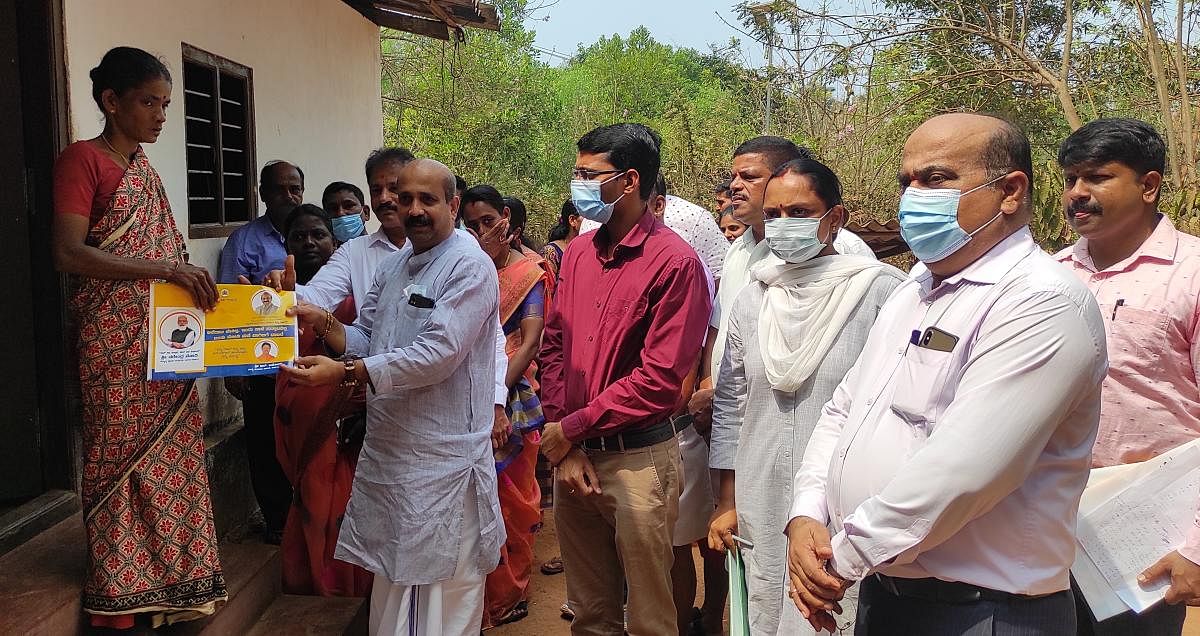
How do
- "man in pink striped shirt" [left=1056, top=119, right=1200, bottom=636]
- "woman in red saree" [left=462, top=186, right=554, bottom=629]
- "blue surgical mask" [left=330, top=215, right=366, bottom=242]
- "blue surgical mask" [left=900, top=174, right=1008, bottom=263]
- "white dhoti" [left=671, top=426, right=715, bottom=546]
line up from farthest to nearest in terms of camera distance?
1. "blue surgical mask" [left=330, top=215, right=366, bottom=242]
2. "woman in red saree" [left=462, top=186, right=554, bottom=629]
3. "white dhoti" [left=671, top=426, right=715, bottom=546]
4. "man in pink striped shirt" [left=1056, top=119, right=1200, bottom=636]
5. "blue surgical mask" [left=900, top=174, right=1008, bottom=263]

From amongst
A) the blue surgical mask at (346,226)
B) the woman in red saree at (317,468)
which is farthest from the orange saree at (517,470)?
the blue surgical mask at (346,226)

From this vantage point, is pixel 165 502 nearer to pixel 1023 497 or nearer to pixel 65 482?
pixel 65 482

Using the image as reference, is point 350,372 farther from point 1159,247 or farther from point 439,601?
point 1159,247

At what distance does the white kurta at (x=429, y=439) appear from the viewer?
3.41 m

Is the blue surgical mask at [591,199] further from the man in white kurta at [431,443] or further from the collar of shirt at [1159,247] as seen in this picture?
the collar of shirt at [1159,247]

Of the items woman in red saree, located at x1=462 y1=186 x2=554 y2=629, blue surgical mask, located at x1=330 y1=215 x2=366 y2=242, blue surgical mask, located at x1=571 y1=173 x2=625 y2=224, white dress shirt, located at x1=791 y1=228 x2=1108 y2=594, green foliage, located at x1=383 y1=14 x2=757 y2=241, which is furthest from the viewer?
green foliage, located at x1=383 y1=14 x2=757 y2=241

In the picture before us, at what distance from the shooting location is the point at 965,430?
1.80m

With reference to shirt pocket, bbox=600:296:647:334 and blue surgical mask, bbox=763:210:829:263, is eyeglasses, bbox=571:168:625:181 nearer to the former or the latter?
shirt pocket, bbox=600:296:647:334

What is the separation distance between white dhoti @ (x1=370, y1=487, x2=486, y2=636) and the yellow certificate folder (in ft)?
2.95

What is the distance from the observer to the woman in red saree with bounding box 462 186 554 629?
486 centimetres

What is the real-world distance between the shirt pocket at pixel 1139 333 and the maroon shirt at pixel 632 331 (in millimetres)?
1262

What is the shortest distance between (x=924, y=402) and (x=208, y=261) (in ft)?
14.8

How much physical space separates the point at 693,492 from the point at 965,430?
7.83 feet

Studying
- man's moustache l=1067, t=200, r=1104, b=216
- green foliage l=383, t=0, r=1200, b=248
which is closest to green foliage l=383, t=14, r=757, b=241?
green foliage l=383, t=0, r=1200, b=248
